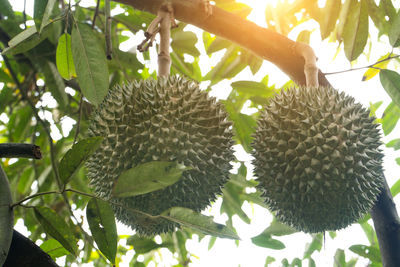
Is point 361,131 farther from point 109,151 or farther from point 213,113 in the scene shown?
point 109,151

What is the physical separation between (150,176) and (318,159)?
665 millimetres

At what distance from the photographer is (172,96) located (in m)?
1.49

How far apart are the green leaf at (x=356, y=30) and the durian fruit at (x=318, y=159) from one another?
0.79ft

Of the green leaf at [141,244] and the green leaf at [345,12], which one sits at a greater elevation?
the green leaf at [345,12]

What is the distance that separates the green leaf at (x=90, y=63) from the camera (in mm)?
1383

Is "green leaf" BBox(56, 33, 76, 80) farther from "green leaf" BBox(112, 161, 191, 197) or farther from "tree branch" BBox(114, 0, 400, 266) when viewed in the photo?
"green leaf" BBox(112, 161, 191, 197)

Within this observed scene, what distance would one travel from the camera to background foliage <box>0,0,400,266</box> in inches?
54.9

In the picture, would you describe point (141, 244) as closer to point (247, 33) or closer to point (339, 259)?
point (339, 259)

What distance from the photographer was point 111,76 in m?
2.33

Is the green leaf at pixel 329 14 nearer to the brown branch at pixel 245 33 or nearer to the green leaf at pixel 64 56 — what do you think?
the brown branch at pixel 245 33

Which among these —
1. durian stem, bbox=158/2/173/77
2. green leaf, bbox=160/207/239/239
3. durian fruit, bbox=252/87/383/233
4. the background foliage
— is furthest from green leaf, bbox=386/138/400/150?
green leaf, bbox=160/207/239/239

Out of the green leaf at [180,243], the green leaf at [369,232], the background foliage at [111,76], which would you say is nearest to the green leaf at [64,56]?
the background foliage at [111,76]

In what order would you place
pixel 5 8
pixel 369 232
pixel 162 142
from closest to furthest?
pixel 162 142, pixel 5 8, pixel 369 232

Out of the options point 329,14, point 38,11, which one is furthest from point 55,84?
point 329,14
